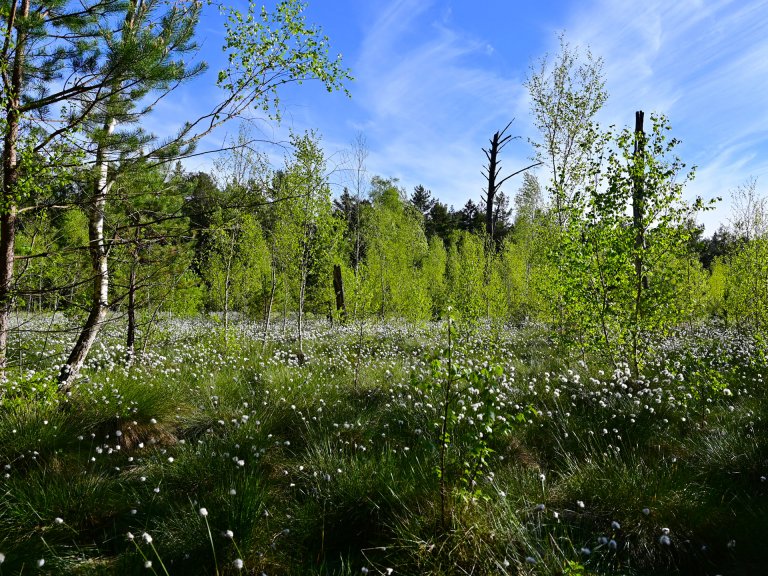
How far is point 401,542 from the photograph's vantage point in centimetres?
329

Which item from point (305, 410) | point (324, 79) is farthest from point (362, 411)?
point (324, 79)

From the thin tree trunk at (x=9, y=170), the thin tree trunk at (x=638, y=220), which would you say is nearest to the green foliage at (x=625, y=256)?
the thin tree trunk at (x=638, y=220)

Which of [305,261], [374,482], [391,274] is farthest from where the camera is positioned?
[391,274]

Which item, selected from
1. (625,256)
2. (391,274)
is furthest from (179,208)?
(391,274)

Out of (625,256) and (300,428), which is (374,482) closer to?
(300,428)

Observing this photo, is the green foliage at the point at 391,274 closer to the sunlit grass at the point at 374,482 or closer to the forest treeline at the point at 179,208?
the forest treeline at the point at 179,208

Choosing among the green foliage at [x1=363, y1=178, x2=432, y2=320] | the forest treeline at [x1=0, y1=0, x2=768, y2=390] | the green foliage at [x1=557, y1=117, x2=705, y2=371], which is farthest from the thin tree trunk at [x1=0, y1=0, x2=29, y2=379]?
the green foliage at [x1=363, y1=178, x2=432, y2=320]

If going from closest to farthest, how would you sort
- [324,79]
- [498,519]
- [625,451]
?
[498,519] < [324,79] < [625,451]

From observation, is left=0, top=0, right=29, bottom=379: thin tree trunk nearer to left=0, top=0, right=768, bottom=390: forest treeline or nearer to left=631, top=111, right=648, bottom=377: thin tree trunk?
left=0, top=0, right=768, bottom=390: forest treeline

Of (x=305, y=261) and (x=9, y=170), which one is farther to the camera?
(x=305, y=261)

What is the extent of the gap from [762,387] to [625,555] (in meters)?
6.15

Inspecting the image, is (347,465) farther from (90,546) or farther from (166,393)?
(166,393)

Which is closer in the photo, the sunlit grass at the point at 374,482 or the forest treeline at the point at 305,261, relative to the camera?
the sunlit grass at the point at 374,482

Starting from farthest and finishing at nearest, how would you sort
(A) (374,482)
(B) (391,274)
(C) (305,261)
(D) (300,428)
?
(B) (391,274) < (C) (305,261) < (D) (300,428) < (A) (374,482)
